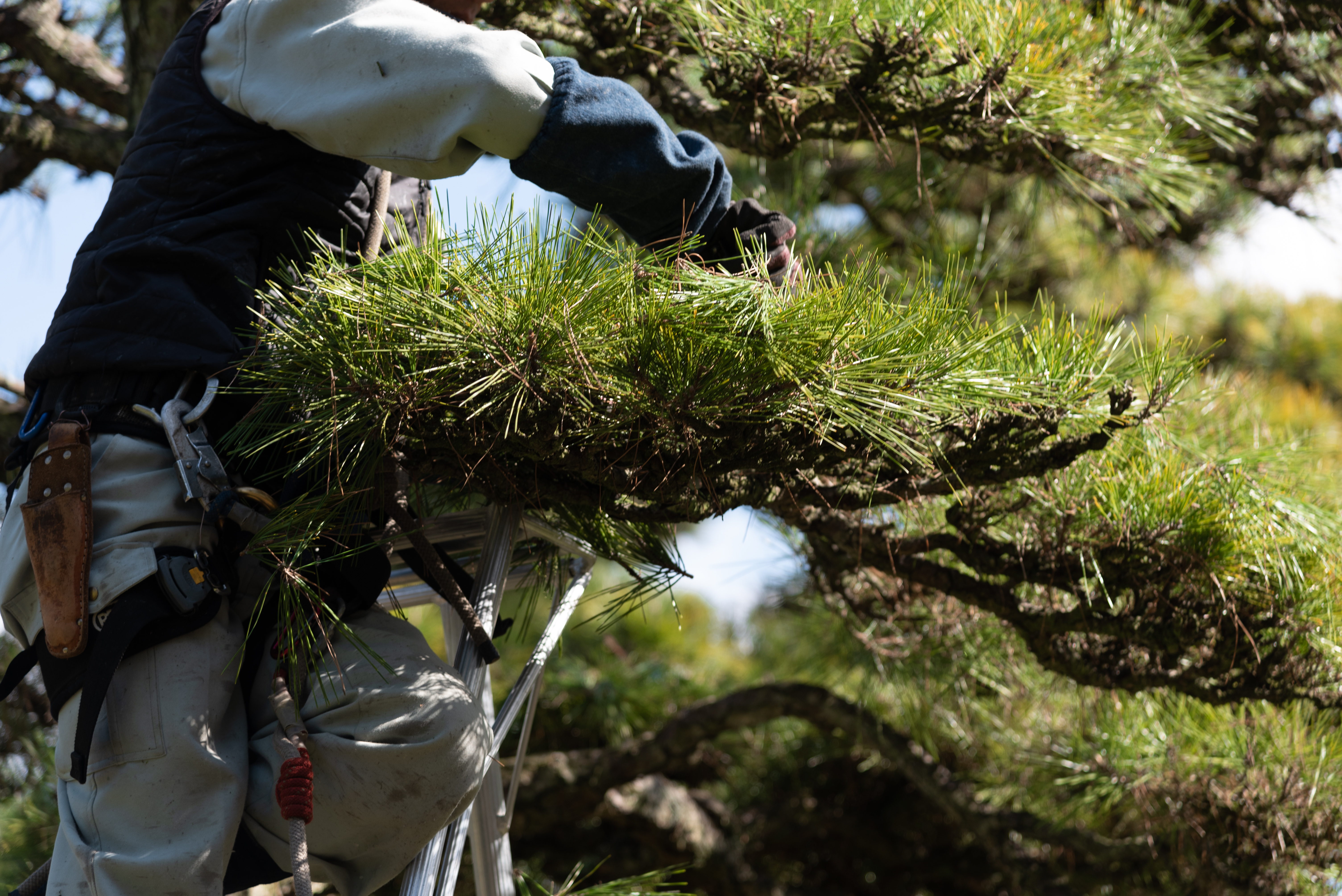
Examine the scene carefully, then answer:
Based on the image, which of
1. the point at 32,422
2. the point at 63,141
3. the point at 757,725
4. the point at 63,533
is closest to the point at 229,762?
the point at 63,533

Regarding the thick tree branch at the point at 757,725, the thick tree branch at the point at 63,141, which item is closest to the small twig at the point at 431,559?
the thick tree branch at the point at 757,725

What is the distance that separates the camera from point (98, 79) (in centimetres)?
151

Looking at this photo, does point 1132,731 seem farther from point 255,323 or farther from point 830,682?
point 255,323

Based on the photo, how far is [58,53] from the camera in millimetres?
1505

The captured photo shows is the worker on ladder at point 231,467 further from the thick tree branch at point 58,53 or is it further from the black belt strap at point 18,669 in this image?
the thick tree branch at point 58,53

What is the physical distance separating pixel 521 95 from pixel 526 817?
1247mm

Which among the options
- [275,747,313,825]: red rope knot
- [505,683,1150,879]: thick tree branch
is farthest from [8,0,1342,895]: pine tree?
[275,747,313,825]: red rope knot

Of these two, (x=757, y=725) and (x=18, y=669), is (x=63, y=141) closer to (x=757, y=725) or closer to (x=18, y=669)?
(x=18, y=669)

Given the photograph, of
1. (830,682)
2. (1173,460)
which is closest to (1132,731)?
(1173,460)

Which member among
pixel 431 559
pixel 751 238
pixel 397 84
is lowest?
pixel 431 559

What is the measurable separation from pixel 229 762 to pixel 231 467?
0.60 ft

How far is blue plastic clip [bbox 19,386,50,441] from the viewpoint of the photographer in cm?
68

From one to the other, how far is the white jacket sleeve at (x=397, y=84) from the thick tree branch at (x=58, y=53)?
99 cm

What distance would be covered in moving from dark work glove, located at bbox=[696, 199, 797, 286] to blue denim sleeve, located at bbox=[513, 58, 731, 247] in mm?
29
